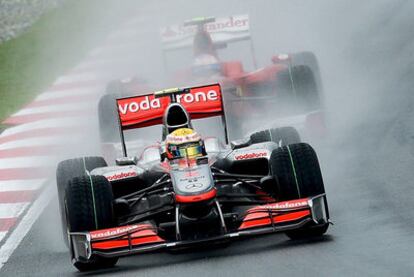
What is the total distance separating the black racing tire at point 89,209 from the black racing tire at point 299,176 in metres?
1.54

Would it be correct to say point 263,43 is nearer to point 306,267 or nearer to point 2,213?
point 2,213

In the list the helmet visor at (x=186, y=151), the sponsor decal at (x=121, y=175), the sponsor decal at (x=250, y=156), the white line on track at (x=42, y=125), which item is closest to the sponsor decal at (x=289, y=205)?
the helmet visor at (x=186, y=151)

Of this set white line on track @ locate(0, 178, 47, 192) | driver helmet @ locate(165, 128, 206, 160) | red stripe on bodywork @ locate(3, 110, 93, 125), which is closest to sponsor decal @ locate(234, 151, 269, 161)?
driver helmet @ locate(165, 128, 206, 160)

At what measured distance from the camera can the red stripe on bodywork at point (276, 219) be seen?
1053 centimetres

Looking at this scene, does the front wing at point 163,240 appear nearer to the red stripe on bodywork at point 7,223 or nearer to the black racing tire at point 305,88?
the red stripe on bodywork at point 7,223

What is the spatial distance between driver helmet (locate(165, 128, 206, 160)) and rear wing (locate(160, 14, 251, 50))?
824 cm

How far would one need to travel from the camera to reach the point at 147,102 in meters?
12.8

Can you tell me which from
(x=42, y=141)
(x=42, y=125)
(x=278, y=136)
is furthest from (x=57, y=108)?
(x=278, y=136)

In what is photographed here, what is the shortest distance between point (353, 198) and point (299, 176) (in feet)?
5.69

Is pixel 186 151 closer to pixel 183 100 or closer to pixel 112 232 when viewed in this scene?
pixel 112 232

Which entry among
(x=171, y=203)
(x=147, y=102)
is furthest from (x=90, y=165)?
(x=171, y=203)

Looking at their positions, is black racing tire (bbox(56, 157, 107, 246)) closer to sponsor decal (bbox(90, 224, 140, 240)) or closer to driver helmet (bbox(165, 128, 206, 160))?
driver helmet (bbox(165, 128, 206, 160))

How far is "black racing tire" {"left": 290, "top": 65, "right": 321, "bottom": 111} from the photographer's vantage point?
55.7 ft

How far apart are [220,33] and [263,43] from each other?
6.91 m
